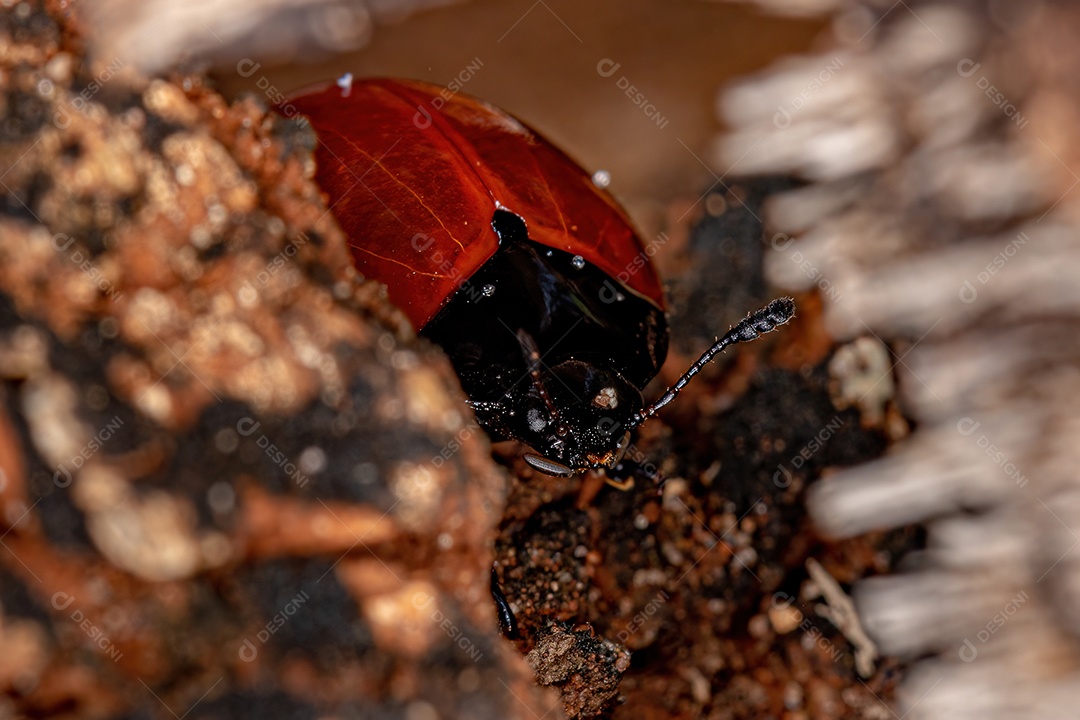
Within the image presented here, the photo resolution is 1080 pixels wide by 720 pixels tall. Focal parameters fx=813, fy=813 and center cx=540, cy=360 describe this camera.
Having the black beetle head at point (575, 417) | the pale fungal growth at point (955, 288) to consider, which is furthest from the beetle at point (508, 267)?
the pale fungal growth at point (955, 288)

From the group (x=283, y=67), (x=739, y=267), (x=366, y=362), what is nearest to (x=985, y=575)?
(x=739, y=267)

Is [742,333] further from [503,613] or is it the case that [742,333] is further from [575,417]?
[503,613]

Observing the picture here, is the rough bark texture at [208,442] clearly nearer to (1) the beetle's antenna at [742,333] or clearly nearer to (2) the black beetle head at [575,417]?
(2) the black beetle head at [575,417]

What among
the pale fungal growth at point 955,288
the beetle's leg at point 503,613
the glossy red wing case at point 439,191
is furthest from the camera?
the pale fungal growth at point 955,288

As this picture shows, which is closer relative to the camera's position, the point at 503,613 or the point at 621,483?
the point at 503,613

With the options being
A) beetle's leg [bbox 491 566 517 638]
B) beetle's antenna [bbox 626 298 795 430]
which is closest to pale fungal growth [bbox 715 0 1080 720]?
beetle's antenna [bbox 626 298 795 430]

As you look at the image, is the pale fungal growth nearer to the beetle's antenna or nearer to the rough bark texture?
the beetle's antenna

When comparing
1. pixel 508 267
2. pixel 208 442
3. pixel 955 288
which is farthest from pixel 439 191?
pixel 955 288
